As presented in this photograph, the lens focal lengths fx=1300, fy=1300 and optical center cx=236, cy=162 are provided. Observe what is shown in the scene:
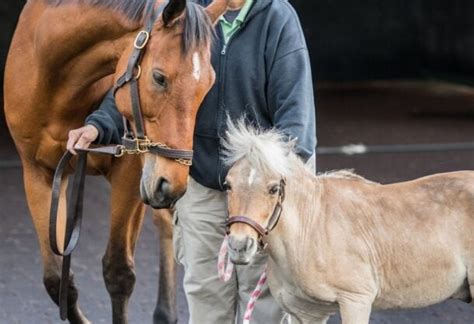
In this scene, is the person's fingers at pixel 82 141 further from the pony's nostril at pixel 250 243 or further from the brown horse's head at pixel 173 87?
the pony's nostril at pixel 250 243

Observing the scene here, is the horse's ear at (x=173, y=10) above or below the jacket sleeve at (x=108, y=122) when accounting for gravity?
above

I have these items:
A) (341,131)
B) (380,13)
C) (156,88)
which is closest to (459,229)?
(156,88)

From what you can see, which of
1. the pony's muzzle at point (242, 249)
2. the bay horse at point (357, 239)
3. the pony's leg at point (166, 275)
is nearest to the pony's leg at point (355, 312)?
the bay horse at point (357, 239)

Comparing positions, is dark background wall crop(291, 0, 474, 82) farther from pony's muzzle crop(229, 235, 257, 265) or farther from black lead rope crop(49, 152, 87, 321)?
pony's muzzle crop(229, 235, 257, 265)

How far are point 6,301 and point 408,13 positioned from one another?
264 inches

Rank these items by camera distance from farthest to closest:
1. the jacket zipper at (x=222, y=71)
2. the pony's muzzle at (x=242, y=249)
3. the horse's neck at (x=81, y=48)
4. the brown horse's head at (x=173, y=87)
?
1. the horse's neck at (x=81, y=48)
2. the jacket zipper at (x=222, y=71)
3. the brown horse's head at (x=173, y=87)
4. the pony's muzzle at (x=242, y=249)

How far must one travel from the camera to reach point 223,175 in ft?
14.0

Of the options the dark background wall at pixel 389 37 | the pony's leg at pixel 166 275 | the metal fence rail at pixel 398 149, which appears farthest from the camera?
the dark background wall at pixel 389 37

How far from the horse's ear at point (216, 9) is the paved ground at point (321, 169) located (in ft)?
7.22

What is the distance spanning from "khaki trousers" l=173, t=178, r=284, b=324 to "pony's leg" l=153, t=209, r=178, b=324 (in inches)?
50.5

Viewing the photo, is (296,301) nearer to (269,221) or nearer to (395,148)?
(269,221)

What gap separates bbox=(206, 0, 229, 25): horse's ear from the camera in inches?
164

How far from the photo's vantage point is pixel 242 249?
3.64 metres

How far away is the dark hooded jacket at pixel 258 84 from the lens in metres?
4.14
